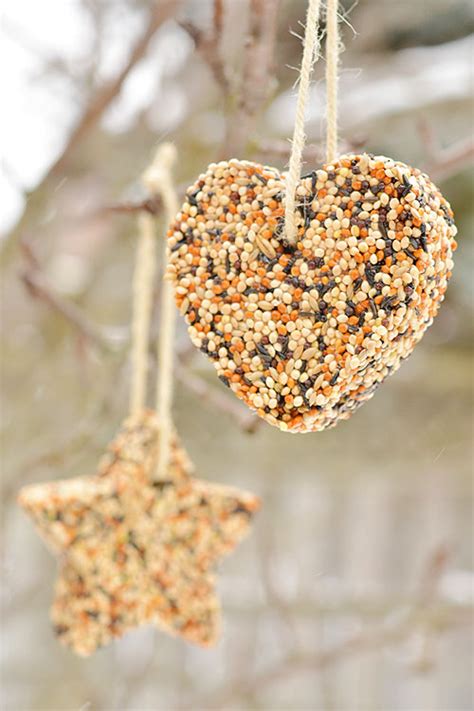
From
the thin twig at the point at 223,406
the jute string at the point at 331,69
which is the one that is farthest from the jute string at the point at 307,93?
the thin twig at the point at 223,406

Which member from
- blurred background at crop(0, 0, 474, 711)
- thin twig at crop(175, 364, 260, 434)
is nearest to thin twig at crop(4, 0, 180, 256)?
blurred background at crop(0, 0, 474, 711)

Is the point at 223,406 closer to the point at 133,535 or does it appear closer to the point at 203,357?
the point at 133,535

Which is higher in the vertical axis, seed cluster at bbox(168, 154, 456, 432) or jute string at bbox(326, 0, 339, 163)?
jute string at bbox(326, 0, 339, 163)

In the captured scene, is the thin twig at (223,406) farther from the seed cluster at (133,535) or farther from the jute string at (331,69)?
the jute string at (331,69)

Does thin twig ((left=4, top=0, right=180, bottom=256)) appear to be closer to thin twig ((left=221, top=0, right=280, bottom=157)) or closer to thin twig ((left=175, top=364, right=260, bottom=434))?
thin twig ((left=221, top=0, right=280, bottom=157))

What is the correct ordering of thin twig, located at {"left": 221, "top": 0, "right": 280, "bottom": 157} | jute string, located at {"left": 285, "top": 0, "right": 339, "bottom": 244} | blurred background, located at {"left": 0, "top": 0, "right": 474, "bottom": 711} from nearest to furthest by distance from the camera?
jute string, located at {"left": 285, "top": 0, "right": 339, "bottom": 244}
thin twig, located at {"left": 221, "top": 0, "right": 280, "bottom": 157}
blurred background, located at {"left": 0, "top": 0, "right": 474, "bottom": 711}

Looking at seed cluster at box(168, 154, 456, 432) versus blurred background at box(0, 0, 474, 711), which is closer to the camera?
seed cluster at box(168, 154, 456, 432)

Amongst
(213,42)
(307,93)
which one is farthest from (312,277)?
(213,42)
